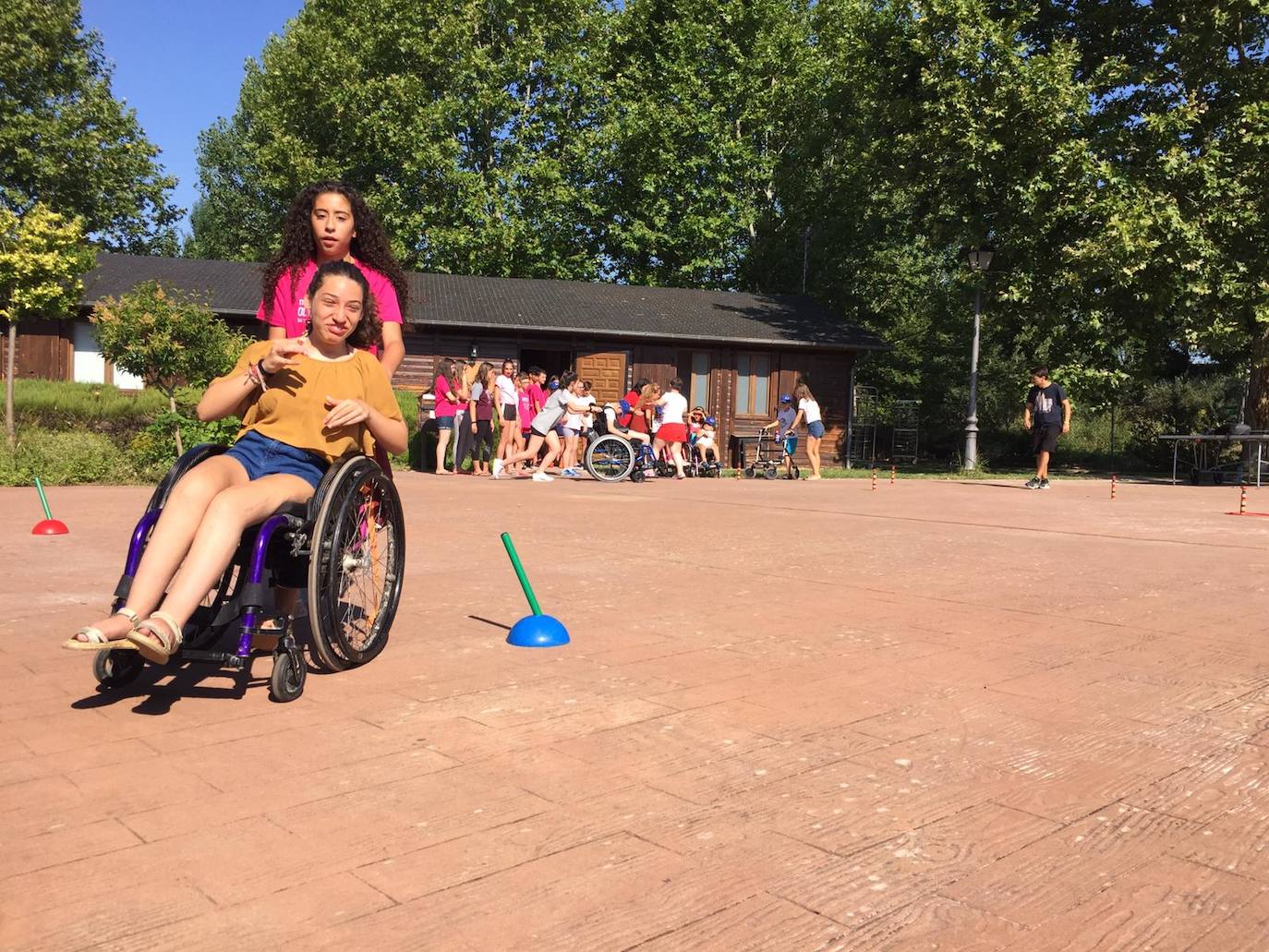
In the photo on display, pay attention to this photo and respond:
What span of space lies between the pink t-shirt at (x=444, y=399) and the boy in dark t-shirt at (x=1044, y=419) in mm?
9298

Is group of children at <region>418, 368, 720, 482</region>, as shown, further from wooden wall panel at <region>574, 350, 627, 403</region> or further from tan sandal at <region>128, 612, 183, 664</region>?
tan sandal at <region>128, 612, 183, 664</region>

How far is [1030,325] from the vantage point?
25.5 metres

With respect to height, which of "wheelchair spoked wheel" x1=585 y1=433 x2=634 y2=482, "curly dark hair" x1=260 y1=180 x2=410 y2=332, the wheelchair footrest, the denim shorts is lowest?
the wheelchair footrest

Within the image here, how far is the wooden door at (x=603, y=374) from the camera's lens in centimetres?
2744

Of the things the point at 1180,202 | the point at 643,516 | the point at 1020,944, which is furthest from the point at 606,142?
the point at 1020,944

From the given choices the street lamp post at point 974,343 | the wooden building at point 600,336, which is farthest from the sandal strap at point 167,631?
the wooden building at point 600,336

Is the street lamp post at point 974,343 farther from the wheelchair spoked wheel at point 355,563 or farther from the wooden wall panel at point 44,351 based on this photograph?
the wooden wall panel at point 44,351

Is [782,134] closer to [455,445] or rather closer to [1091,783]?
[455,445]

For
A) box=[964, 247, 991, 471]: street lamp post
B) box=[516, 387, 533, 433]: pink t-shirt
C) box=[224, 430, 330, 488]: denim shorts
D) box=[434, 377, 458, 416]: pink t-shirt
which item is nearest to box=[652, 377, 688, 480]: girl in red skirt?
box=[516, 387, 533, 433]: pink t-shirt

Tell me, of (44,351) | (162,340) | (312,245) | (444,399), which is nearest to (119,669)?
(312,245)

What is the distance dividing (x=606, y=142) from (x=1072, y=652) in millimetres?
35495

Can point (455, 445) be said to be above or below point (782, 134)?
below

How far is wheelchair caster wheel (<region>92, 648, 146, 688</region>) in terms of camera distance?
12.5 ft

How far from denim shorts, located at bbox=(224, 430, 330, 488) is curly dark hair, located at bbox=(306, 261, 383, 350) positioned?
23.5 inches
